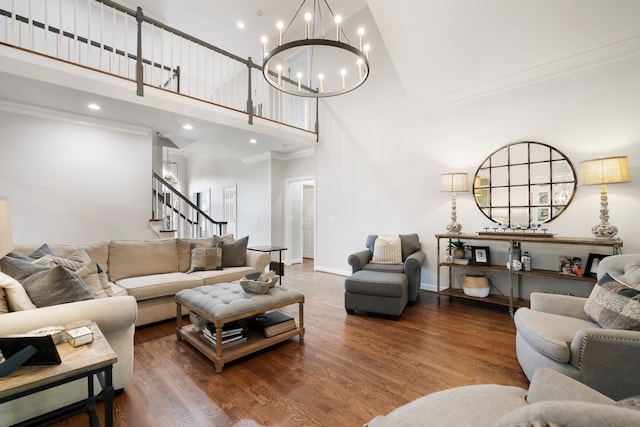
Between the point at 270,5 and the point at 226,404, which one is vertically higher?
the point at 270,5

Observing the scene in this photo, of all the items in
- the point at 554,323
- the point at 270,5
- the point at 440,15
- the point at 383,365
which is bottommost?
the point at 383,365

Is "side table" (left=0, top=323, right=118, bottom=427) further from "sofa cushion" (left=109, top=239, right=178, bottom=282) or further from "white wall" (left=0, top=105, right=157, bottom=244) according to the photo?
"white wall" (left=0, top=105, right=157, bottom=244)

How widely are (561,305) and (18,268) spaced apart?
12.6 ft

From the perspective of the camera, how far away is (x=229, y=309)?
2.21 metres

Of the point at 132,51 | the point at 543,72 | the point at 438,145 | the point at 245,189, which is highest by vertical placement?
the point at 132,51

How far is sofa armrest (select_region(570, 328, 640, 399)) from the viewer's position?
4.77 ft

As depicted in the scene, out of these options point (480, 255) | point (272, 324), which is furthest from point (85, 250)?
point (480, 255)

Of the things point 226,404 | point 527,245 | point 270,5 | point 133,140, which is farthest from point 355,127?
point 226,404

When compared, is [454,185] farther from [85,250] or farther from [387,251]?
[85,250]

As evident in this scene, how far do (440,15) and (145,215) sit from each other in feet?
17.5

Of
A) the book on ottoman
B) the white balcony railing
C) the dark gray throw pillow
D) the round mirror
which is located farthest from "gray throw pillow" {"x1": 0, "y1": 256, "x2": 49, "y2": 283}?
the round mirror

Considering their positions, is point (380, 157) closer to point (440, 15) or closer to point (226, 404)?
point (440, 15)

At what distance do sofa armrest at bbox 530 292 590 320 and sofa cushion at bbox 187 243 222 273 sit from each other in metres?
3.36

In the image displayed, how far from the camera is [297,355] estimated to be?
7.98 ft
